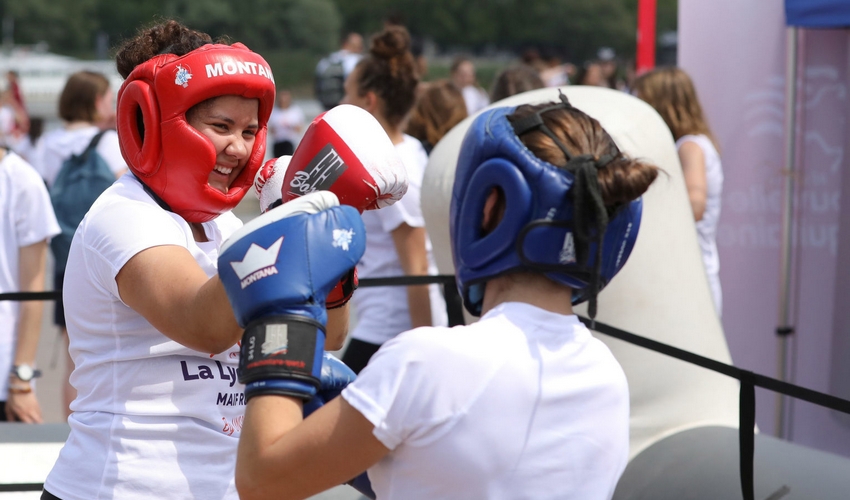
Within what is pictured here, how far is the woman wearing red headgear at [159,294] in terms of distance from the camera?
176 centimetres

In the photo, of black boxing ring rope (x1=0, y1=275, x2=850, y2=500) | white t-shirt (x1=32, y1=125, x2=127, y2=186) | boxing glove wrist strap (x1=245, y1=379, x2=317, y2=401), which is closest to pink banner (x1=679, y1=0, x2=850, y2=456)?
black boxing ring rope (x1=0, y1=275, x2=850, y2=500)

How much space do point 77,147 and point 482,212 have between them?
4265 millimetres

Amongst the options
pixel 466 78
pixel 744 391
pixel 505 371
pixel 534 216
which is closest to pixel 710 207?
pixel 744 391

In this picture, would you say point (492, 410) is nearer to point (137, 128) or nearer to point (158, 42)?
point (137, 128)

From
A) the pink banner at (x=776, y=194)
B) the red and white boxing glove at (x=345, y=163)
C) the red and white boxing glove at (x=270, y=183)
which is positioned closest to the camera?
the red and white boxing glove at (x=345, y=163)

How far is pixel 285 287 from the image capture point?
56.7 inches

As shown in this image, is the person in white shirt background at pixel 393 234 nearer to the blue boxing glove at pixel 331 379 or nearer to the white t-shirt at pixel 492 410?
the blue boxing glove at pixel 331 379

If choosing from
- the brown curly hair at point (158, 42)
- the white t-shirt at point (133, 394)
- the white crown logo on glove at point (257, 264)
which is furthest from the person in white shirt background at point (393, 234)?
the white crown logo on glove at point (257, 264)

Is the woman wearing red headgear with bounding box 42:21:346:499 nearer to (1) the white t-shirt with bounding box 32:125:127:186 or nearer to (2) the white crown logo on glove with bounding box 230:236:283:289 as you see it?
(2) the white crown logo on glove with bounding box 230:236:283:289

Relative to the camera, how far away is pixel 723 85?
4922 mm

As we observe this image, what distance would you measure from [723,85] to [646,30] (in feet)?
3.40

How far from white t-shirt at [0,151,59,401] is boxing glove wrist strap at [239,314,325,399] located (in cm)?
265

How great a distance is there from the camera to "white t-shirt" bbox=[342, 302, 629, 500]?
137 centimetres

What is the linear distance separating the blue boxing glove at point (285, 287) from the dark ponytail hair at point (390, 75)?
2660mm
